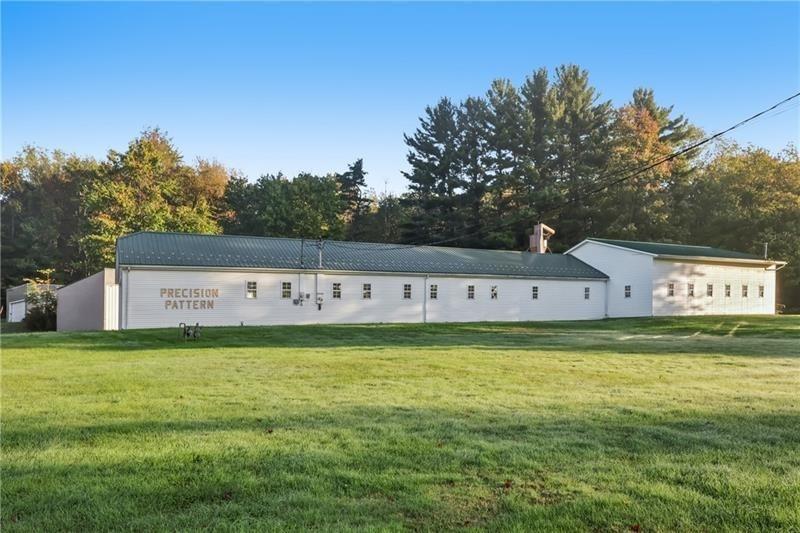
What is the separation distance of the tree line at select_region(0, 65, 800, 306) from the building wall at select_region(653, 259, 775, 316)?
7222 mm

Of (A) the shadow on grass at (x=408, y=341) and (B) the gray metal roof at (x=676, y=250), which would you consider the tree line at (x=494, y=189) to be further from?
(A) the shadow on grass at (x=408, y=341)

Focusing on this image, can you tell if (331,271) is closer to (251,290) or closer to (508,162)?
(251,290)

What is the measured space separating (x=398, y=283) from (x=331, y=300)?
380 cm

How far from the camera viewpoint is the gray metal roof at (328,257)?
984 inches

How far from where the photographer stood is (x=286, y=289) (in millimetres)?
26609

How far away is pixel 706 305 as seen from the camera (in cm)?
3547

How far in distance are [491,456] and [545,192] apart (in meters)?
43.6

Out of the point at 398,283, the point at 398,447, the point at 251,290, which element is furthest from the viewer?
the point at 398,283

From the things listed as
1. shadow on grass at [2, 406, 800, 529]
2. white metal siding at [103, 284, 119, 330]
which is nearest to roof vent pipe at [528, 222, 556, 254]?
white metal siding at [103, 284, 119, 330]

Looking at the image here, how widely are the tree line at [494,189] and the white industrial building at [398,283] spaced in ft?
32.4

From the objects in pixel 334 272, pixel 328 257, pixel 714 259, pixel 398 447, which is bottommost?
pixel 398 447

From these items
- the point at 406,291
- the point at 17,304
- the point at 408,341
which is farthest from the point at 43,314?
the point at 408,341

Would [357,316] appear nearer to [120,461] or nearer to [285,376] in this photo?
[285,376]

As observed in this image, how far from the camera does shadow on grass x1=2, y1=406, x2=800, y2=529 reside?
11.9 feet
